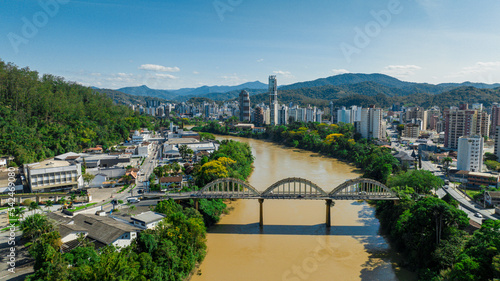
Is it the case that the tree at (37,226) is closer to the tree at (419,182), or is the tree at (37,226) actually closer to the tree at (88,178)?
the tree at (88,178)

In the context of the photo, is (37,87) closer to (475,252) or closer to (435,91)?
(475,252)

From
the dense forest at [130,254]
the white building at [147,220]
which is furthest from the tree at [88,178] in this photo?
the white building at [147,220]

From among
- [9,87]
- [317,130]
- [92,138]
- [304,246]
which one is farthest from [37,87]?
[317,130]

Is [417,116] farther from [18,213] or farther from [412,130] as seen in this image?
[18,213]

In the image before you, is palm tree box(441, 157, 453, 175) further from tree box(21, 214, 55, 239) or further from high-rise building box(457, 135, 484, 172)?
tree box(21, 214, 55, 239)

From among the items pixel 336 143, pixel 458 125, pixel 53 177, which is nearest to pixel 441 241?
pixel 53 177
